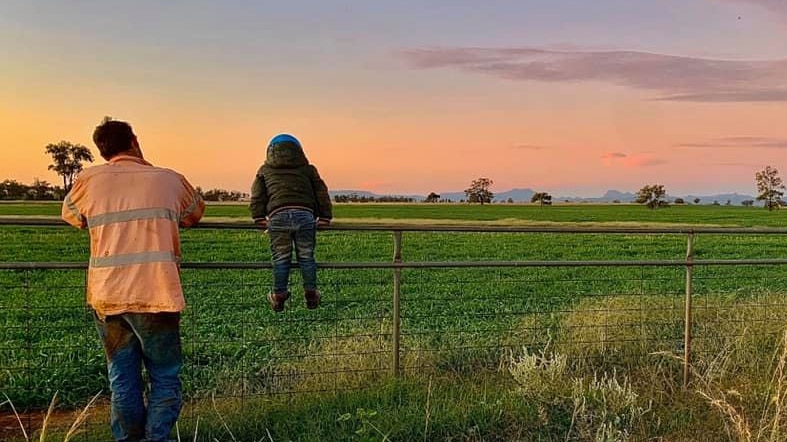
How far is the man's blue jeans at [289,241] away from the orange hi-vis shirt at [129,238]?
1264 mm

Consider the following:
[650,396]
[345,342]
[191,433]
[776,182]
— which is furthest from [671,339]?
[776,182]

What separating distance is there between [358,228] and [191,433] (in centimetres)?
186

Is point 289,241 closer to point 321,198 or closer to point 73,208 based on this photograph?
point 321,198

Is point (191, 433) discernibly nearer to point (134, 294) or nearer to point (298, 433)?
point (298, 433)

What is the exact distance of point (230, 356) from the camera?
8.16 m

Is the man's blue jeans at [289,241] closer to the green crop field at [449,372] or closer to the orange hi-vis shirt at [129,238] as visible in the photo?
the green crop field at [449,372]

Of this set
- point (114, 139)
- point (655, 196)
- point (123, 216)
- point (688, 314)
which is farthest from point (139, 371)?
point (655, 196)

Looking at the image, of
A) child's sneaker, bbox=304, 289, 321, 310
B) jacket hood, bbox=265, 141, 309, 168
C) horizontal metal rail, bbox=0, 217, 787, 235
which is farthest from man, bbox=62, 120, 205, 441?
child's sneaker, bbox=304, 289, 321, 310

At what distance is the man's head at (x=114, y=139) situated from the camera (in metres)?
4.23

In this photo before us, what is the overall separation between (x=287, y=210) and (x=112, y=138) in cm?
149

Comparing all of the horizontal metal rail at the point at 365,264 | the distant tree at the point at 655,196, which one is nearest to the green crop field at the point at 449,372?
the horizontal metal rail at the point at 365,264

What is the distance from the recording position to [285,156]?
5.44 meters

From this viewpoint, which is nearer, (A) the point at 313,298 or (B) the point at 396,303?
(A) the point at 313,298

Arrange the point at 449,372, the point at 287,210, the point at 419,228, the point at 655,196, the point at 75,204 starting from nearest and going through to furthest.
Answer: the point at 75,204
the point at 287,210
the point at 419,228
the point at 449,372
the point at 655,196
